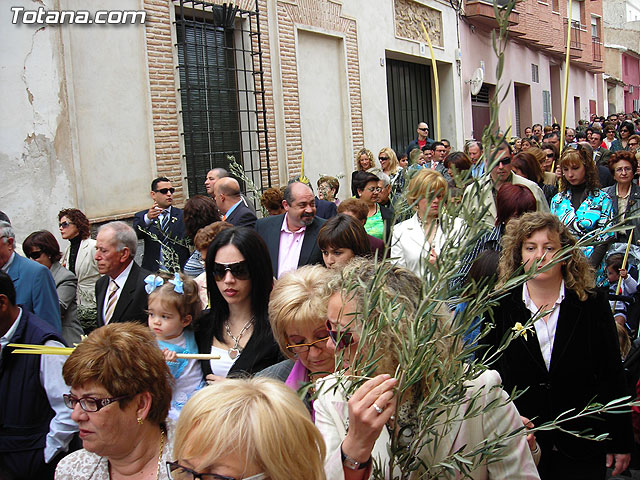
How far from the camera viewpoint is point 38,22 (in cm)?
750

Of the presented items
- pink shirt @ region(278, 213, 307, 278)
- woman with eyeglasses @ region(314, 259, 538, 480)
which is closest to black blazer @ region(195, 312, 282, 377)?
woman with eyeglasses @ region(314, 259, 538, 480)

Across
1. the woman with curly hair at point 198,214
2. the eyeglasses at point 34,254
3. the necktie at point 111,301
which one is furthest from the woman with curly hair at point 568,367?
the eyeglasses at point 34,254

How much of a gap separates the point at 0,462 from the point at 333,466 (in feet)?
7.70

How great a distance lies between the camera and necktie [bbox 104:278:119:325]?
4315 millimetres

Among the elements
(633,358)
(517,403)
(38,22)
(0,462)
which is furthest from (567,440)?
(38,22)

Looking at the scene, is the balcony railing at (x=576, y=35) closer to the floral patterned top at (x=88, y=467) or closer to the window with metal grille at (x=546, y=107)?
the window with metal grille at (x=546, y=107)

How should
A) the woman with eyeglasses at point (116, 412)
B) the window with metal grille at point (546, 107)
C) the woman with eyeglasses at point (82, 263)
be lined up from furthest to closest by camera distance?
the window with metal grille at point (546, 107) → the woman with eyeglasses at point (82, 263) → the woman with eyeglasses at point (116, 412)

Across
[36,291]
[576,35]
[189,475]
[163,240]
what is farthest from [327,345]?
[576,35]

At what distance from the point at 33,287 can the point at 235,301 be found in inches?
68.7

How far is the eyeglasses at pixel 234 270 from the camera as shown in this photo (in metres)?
3.44

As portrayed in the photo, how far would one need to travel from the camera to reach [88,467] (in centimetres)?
239

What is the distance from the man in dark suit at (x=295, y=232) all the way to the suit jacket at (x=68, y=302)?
1580 mm

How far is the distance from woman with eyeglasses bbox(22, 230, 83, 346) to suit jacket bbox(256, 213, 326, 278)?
5.16ft

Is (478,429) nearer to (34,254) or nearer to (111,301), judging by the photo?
(111,301)
